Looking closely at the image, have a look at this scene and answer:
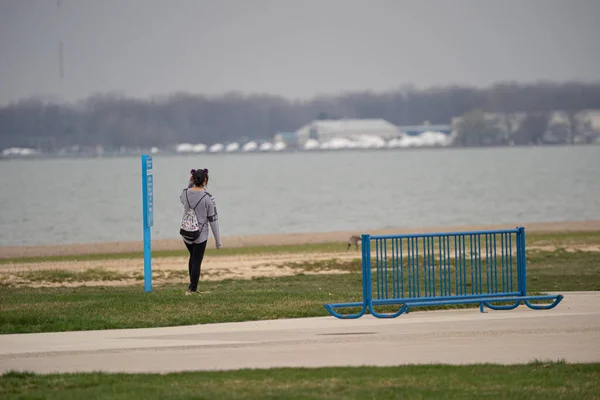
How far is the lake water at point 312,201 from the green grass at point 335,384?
151ft

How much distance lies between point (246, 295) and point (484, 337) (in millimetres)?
4845

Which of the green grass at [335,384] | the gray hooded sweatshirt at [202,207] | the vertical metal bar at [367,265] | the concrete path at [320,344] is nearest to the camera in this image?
the green grass at [335,384]

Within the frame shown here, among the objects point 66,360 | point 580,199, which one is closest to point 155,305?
point 66,360

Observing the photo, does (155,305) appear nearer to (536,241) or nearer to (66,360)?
(66,360)

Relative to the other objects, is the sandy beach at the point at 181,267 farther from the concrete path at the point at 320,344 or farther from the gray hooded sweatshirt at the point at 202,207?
the concrete path at the point at 320,344

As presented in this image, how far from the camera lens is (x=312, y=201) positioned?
91.9 meters

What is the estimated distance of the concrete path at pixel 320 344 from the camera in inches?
435

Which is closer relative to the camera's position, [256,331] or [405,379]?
[405,379]

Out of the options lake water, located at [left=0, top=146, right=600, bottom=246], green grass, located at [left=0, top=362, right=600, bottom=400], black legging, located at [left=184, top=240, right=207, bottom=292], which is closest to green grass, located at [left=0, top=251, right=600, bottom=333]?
black legging, located at [left=184, top=240, right=207, bottom=292]

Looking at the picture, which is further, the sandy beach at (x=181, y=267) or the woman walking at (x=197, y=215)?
the sandy beach at (x=181, y=267)

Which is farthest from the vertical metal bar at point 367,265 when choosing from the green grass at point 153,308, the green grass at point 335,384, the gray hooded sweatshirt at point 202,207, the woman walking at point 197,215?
the green grass at point 335,384

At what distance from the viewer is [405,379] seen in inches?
394

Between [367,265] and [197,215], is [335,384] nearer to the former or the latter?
[367,265]

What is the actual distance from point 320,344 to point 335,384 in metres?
2.24
